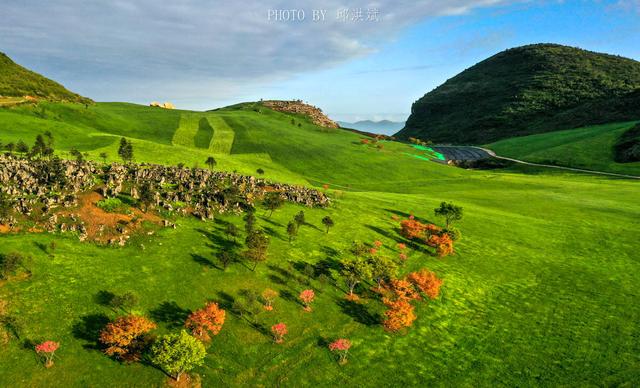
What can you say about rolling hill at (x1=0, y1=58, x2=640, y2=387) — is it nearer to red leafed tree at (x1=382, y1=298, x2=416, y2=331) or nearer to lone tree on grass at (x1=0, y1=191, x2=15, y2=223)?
red leafed tree at (x1=382, y1=298, x2=416, y2=331)

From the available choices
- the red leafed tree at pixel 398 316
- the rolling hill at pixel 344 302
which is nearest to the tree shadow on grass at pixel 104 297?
the rolling hill at pixel 344 302

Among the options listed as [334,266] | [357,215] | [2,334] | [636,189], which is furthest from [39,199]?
[636,189]

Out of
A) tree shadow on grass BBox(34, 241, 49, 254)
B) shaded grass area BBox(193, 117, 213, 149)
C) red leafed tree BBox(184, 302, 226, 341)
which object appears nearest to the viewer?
red leafed tree BBox(184, 302, 226, 341)

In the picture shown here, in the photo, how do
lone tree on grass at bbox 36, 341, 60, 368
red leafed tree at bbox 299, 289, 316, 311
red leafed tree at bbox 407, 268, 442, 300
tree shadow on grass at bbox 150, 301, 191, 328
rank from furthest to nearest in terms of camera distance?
red leafed tree at bbox 407, 268, 442, 300 < red leafed tree at bbox 299, 289, 316, 311 < tree shadow on grass at bbox 150, 301, 191, 328 < lone tree on grass at bbox 36, 341, 60, 368

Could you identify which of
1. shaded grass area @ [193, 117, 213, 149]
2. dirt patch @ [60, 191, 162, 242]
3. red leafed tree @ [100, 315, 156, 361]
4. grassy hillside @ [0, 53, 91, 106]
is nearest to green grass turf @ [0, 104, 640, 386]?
red leafed tree @ [100, 315, 156, 361]

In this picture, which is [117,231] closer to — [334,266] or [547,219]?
[334,266]

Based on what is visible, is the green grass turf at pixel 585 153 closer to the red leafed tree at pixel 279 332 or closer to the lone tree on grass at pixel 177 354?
the red leafed tree at pixel 279 332
